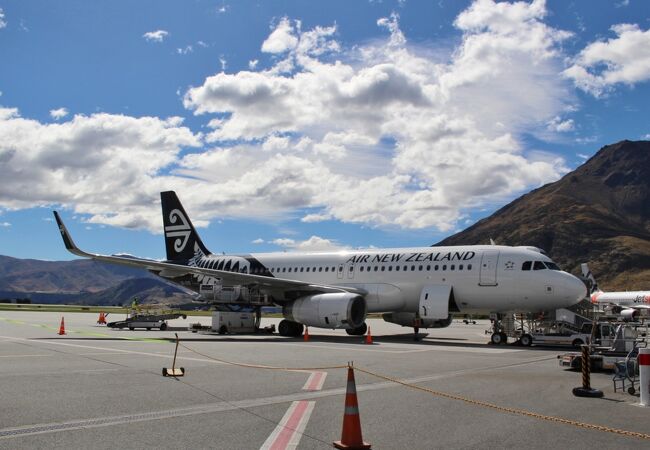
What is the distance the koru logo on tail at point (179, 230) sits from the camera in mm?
38844

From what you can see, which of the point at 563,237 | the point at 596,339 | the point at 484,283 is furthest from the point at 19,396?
the point at 563,237

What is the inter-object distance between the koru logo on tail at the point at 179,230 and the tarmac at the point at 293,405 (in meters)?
22.5

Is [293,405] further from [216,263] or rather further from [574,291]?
[216,263]

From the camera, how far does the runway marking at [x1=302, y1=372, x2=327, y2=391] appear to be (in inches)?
444

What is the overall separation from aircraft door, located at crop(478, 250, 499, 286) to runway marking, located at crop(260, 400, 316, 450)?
1725 cm

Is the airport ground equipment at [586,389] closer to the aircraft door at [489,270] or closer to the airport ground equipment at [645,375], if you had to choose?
the airport ground equipment at [645,375]

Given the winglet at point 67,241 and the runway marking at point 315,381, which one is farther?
the winglet at point 67,241

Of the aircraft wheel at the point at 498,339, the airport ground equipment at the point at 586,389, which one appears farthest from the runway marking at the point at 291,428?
the aircraft wheel at the point at 498,339

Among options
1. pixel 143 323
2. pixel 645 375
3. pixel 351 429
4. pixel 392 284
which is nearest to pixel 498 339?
pixel 392 284

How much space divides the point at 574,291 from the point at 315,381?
51.0 ft

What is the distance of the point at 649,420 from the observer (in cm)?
877

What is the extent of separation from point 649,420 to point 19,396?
31.9 feet

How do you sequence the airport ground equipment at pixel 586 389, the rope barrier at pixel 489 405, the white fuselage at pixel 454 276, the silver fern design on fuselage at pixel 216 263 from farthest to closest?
the silver fern design on fuselage at pixel 216 263 → the white fuselage at pixel 454 276 → the airport ground equipment at pixel 586 389 → the rope barrier at pixel 489 405

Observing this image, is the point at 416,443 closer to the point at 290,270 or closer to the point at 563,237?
the point at 290,270
